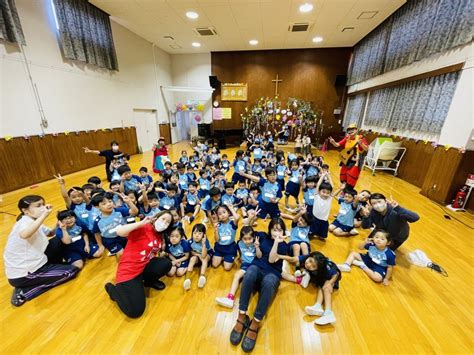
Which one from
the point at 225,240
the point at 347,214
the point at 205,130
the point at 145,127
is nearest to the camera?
the point at 225,240

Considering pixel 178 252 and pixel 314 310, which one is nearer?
pixel 314 310

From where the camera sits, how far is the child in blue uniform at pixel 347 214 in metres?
2.93

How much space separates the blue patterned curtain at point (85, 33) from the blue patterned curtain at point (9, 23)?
1.00 m

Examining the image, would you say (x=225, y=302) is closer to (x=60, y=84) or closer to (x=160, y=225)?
(x=160, y=225)

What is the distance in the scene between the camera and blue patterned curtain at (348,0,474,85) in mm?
Result: 3825

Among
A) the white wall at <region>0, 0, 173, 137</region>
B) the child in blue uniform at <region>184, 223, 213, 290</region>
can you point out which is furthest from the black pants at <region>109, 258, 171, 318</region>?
the white wall at <region>0, 0, 173, 137</region>

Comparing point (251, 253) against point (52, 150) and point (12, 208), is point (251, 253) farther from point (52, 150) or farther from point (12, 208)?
point (52, 150)

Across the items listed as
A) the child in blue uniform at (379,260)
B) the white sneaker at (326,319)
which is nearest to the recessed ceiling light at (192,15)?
the child in blue uniform at (379,260)

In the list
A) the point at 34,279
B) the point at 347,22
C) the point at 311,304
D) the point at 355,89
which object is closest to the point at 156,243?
the point at 34,279

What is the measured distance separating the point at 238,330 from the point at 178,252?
102 cm

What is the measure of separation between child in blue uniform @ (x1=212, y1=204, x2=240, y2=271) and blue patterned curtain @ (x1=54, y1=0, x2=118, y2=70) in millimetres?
6624

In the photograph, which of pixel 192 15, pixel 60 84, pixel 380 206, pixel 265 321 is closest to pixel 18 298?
pixel 265 321

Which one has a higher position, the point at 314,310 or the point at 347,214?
the point at 347,214

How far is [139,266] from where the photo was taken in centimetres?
191
